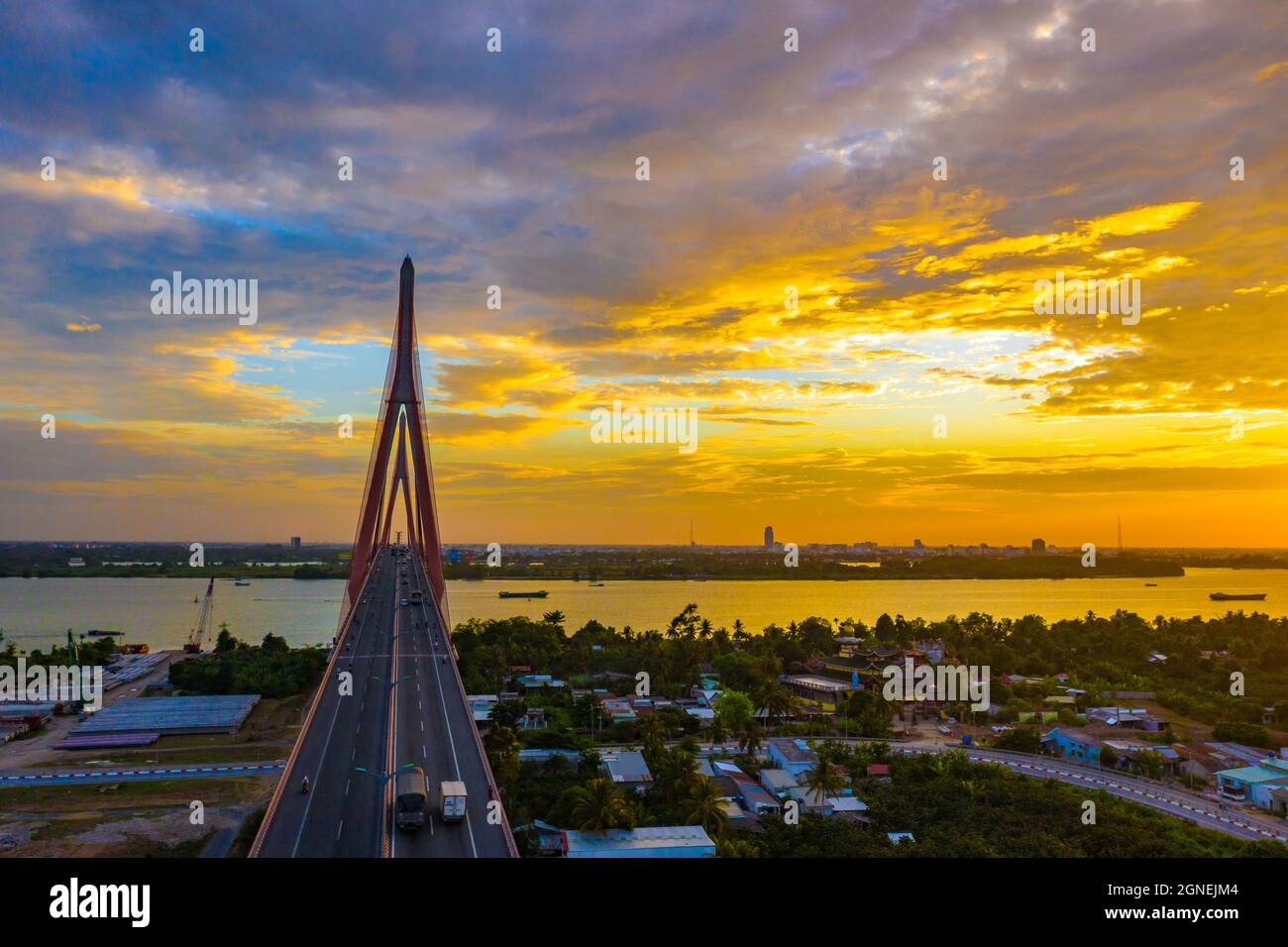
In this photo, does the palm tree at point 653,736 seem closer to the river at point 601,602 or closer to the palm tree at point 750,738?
the palm tree at point 750,738

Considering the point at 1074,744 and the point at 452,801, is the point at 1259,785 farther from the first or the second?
the point at 452,801

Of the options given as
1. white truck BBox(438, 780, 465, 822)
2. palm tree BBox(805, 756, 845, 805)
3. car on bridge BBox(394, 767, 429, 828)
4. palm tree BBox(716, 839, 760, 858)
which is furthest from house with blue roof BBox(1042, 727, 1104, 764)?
car on bridge BBox(394, 767, 429, 828)

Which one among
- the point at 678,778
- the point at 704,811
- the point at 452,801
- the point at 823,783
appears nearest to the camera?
the point at 452,801

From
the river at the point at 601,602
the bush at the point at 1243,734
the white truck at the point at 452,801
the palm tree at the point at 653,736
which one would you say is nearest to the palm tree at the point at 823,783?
the palm tree at the point at 653,736

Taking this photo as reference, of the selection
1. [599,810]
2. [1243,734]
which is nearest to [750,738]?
[599,810]

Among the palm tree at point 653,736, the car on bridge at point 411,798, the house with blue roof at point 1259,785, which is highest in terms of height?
the car on bridge at point 411,798

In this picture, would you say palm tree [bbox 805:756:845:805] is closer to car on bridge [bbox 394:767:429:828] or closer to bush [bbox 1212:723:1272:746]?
car on bridge [bbox 394:767:429:828]
